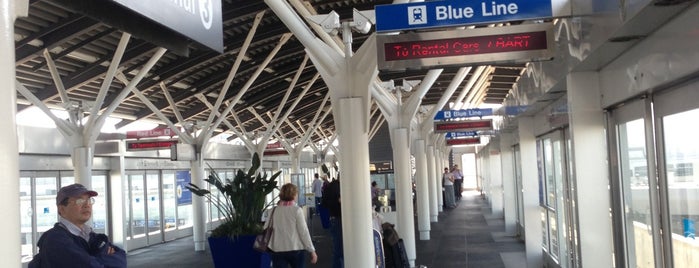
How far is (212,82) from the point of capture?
16.8 meters

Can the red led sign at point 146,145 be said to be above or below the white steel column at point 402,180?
above

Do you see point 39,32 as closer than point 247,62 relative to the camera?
Yes

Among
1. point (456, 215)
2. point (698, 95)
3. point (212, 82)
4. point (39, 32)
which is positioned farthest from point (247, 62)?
point (698, 95)

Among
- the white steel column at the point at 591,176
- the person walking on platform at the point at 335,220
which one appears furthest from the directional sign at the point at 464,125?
the white steel column at the point at 591,176

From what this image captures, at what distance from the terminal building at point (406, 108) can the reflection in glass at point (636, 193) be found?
2cm

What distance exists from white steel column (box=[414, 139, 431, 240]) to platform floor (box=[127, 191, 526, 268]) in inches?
11.6

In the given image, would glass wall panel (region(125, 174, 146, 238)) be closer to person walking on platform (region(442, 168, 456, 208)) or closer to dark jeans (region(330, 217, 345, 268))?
dark jeans (region(330, 217, 345, 268))

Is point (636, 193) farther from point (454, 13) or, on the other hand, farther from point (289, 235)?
point (289, 235)

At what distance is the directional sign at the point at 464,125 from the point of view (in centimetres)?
1559

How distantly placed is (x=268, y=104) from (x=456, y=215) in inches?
292

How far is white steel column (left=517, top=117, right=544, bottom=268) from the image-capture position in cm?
1061

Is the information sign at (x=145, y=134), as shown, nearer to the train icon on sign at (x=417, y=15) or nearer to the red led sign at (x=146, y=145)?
the red led sign at (x=146, y=145)

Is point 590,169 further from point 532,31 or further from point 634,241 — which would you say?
point 532,31

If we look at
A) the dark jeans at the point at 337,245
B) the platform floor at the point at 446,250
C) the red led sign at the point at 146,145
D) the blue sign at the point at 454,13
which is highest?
the blue sign at the point at 454,13
